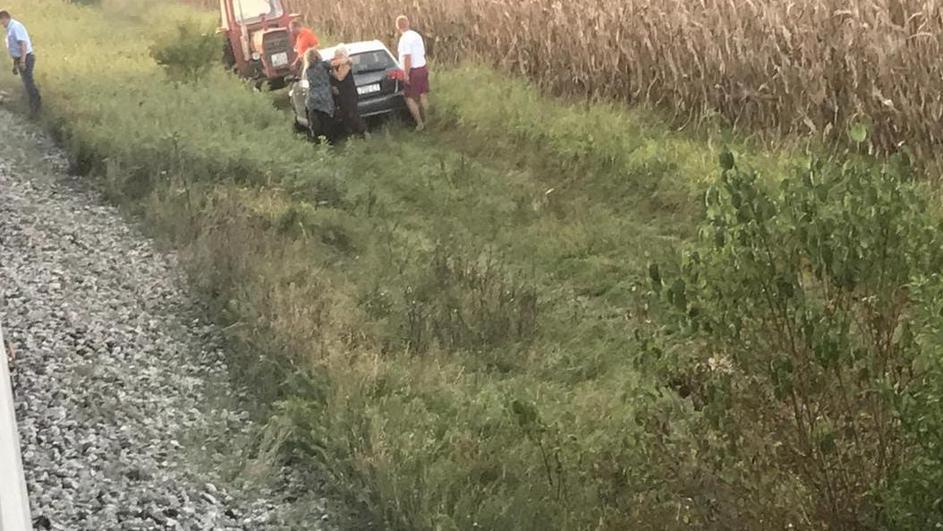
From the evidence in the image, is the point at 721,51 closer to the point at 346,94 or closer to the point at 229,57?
the point at 346,94

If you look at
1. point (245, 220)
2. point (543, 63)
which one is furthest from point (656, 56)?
point (245, 220)

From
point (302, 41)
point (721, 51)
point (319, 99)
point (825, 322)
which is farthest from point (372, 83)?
point (825, 322)

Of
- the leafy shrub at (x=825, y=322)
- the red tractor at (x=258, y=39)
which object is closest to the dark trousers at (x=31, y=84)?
the red tractor at (x=258, y=39)

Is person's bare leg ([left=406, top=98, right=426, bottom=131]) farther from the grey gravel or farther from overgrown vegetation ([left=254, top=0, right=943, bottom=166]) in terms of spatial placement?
the grey gravel

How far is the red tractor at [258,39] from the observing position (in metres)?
2.98

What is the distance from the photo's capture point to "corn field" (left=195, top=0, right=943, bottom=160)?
2500mm

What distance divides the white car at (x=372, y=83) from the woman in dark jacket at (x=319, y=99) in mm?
19

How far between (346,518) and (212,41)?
1.77m

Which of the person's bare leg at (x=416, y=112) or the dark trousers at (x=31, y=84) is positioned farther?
the person's bare leg at (x=416, y=112)

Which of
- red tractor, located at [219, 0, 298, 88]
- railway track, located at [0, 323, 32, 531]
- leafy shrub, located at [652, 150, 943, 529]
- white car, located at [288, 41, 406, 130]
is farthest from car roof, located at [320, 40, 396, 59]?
leafy shrub, located at [652, 150, 943, 529]

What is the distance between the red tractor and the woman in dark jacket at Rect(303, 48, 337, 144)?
2.6 inches

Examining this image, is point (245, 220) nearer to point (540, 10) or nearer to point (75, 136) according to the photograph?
point (75, 136)

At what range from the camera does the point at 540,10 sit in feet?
10.3

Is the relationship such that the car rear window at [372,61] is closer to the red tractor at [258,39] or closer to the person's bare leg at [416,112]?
the person's bare leg at [416,112]
